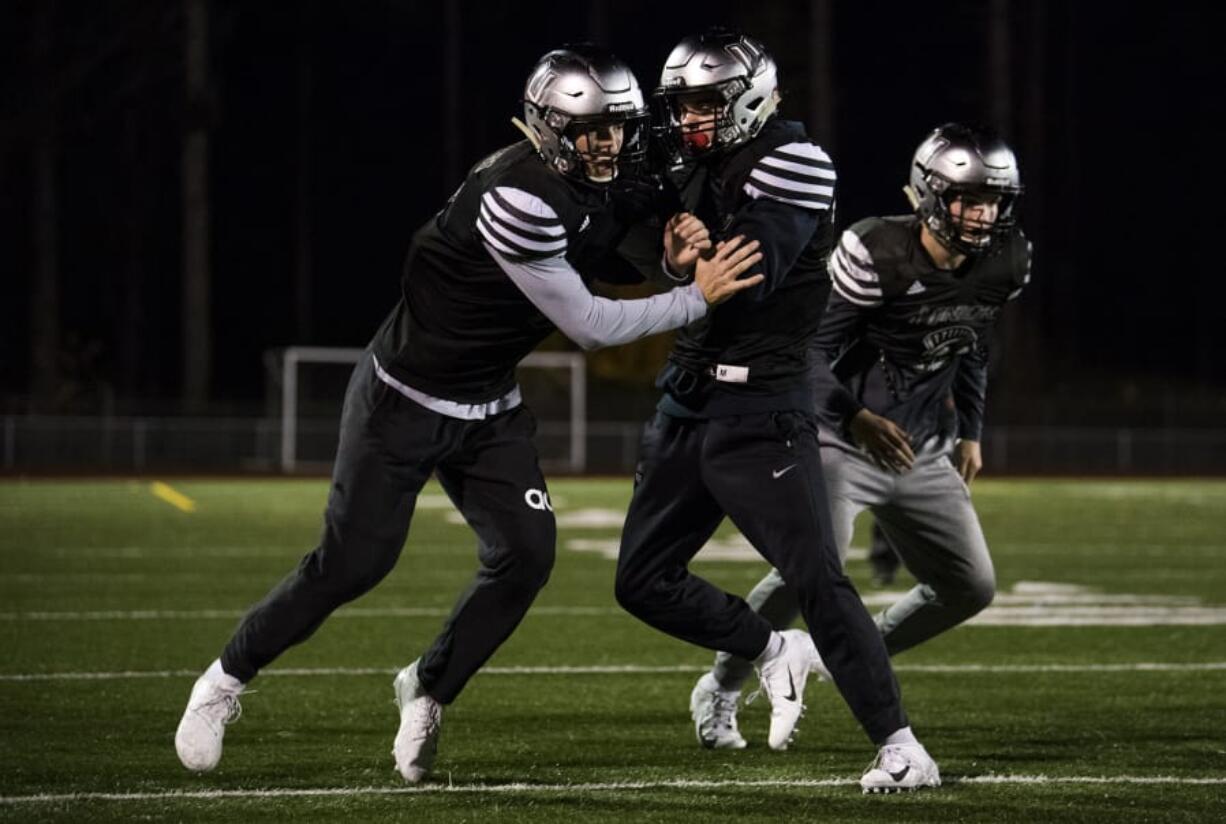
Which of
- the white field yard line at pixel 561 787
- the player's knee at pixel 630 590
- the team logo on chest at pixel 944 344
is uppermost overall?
the team logo on chest at pixel 944 344

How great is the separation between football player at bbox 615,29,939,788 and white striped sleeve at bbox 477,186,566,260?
0.45 m

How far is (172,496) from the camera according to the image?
2266 cm

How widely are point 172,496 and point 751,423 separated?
17405 mm

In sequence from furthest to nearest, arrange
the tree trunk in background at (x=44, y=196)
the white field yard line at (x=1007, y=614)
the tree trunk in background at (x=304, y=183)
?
the tree trunk in background at (x=304, y=183)
the tree trunk in background at (x=44, y=196)
the white field yard line at (x=1007, y=614)

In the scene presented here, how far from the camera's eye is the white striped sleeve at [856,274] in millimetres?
6844

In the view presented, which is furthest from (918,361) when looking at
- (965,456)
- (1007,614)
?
(1007,614)

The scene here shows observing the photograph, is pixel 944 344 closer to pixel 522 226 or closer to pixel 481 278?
pixel 481 278

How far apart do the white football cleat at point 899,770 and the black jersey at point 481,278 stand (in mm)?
1447

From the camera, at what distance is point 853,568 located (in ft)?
45.5

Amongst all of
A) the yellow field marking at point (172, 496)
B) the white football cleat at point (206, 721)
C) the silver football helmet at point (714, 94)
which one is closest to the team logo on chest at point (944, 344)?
the silver football helmet at point (714, 94)

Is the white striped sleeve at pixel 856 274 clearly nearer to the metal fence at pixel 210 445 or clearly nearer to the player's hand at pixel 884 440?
the player's hand at pixel 884 440

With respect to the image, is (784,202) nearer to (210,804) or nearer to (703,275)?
(703,275)

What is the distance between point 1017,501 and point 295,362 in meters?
12.5

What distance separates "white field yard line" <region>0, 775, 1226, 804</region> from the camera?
5.76 meters
